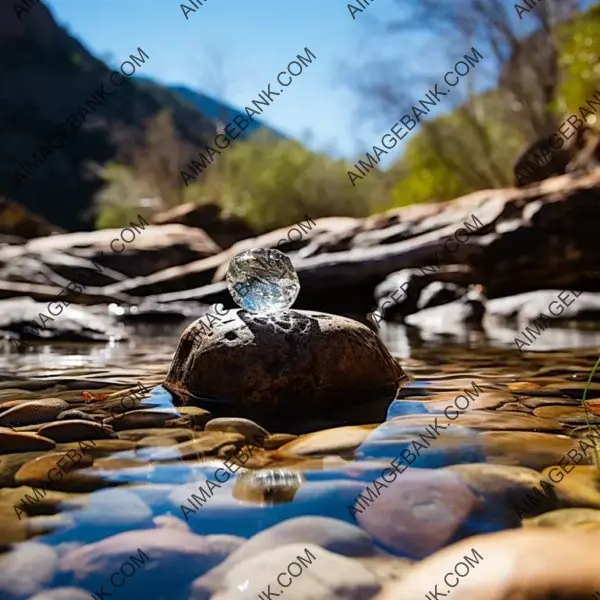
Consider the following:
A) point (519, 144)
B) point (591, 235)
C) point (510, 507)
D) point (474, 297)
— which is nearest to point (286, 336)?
point (510, 507)

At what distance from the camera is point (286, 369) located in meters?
2.51

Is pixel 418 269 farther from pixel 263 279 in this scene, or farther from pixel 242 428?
pixel 242 428

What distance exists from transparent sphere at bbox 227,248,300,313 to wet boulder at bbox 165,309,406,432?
0.70 ft

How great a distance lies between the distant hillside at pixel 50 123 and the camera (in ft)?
128

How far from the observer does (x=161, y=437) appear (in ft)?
6.71

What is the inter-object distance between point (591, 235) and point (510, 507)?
25.3ft

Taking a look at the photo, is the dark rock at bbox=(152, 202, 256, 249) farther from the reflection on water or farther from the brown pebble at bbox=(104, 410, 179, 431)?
the brown pebble at bbox=(104, 410, 179, 431)

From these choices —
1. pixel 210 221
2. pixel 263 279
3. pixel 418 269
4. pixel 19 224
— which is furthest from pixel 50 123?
pixel 263 279

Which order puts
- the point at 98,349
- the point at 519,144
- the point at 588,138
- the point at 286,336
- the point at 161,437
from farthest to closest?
the point at 519,144
the point at 588,138
the point at 98,349
the point at 286,336
the point at 161,437

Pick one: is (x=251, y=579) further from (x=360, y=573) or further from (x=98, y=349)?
(x=98, y=349)

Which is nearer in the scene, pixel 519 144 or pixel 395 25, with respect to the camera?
pixel 395 25

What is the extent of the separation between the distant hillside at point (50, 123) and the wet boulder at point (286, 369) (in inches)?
1419

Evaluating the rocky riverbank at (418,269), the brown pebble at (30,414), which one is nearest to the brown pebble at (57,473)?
the brown pebble at (30,414)

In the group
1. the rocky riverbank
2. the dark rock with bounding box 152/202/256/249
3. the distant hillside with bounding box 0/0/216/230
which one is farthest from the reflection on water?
the distant hillside with bounding box 0/0/216/230
